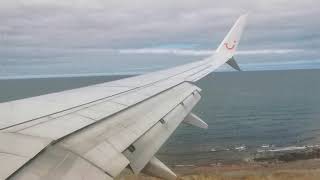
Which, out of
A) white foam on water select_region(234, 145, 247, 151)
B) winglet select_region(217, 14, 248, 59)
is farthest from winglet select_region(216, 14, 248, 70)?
white foam on water select_region(234, 145, 247, 151)

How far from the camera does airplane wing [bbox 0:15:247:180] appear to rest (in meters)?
3.09

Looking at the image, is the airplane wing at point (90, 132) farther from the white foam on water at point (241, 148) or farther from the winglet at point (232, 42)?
the white foam on water at point (241, 148)

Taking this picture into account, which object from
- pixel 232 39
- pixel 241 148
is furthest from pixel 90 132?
pixel 241 148

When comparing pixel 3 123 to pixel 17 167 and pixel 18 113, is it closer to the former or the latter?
pixel 18 113

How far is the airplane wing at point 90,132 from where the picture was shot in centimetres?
309

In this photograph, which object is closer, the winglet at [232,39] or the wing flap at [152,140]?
the wing flap at [152,140]

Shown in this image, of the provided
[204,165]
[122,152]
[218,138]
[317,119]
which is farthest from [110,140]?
[317,119]

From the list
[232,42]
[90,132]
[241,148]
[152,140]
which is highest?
[241,148]

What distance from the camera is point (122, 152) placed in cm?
402

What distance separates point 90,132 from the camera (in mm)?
4309

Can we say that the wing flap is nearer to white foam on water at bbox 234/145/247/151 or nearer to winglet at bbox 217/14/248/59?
winglet at bbox 217/14/248/59

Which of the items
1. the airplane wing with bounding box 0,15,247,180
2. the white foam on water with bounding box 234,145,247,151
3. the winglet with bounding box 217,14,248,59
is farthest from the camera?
the white foam on water with bounding box 234,145,247,151

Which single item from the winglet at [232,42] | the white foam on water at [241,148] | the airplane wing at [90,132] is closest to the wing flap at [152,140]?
the airplane wing at [90,132]

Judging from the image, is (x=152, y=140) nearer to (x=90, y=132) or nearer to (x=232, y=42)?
(x=90, y=132)
